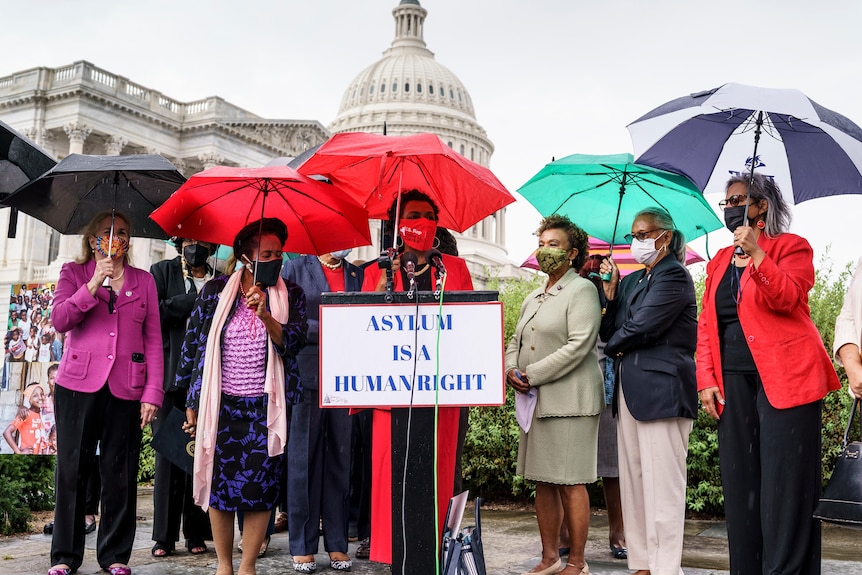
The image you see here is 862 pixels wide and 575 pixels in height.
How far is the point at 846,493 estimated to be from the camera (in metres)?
3.41

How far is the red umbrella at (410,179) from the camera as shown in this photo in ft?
14.7

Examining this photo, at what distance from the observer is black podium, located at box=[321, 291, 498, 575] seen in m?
3.44

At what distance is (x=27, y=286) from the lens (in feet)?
24.1

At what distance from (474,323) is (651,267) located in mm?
1740

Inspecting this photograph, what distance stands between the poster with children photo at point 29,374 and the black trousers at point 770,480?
4776mm

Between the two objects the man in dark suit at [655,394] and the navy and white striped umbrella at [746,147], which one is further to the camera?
the man in dark suit at [655,394]

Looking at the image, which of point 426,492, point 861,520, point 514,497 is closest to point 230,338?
point 426,492

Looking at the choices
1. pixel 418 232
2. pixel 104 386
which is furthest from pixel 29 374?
pixel 418 232

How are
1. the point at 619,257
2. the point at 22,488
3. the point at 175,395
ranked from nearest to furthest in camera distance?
the point at 175,395
the point at 22,488
the point at 619,257

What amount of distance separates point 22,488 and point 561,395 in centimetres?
435

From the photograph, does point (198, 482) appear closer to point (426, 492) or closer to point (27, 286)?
point (426, 492)

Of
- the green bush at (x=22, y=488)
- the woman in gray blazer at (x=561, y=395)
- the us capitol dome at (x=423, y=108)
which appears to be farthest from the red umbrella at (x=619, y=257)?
the us capitol dome at (x=423, y=108)

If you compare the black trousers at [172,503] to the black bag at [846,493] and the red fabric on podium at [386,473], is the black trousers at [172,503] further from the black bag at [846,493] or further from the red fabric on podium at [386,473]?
the black bag at [846,493]

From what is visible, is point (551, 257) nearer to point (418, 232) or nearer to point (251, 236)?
point (418, 232)
